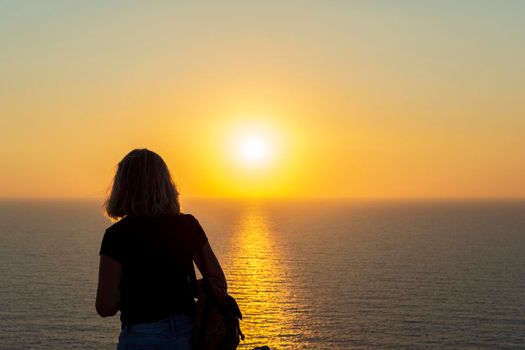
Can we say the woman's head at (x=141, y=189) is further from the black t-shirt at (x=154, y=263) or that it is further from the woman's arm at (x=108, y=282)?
the woman's arm at (x=108, y=282)

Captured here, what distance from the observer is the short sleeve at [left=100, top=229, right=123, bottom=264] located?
515 centimetres

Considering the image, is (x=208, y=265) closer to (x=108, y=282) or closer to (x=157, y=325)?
(x=157, y=325)

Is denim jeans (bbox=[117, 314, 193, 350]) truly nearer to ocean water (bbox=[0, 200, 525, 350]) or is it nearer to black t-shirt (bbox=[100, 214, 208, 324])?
black t-shirt (bbox=[100, 214, 208, 324])

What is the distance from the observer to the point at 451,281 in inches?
4707

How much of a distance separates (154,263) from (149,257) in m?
0.07

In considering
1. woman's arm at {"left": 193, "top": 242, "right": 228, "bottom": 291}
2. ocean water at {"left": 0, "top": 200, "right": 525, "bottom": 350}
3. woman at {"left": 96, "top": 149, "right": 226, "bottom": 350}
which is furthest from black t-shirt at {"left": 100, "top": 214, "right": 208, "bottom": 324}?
ocean water at {"left": 0, "top": 200, "right": 525, "bottom": 350}

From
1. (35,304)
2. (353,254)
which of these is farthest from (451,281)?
(35,304)

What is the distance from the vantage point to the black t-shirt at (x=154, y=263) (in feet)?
17.2

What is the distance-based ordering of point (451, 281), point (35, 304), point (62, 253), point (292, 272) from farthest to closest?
point (62, 253)
point (292, 272)
point (451, 281)
point (35, 304)

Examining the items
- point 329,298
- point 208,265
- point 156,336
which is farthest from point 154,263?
point 329,298

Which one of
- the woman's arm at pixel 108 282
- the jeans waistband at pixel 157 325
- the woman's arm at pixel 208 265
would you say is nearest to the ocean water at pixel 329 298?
the woman's arm at pixel 208 265

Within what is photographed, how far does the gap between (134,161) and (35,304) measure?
97318 mm

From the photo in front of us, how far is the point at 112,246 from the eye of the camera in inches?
203

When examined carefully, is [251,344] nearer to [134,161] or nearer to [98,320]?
[98,320]
